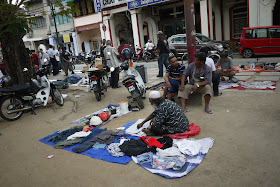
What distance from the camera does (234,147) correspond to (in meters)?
3.60

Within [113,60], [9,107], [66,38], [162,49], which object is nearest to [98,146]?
[9,107]

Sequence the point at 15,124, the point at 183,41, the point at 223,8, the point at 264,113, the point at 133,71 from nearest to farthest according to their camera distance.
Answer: the point at 264,113 < the point at 15,124 < the point at 133,71 < the point at 183,41 < the point at 223,8

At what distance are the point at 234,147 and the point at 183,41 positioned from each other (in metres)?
12.5

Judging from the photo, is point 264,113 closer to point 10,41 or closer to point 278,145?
point 278,145

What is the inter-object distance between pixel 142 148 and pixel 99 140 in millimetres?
949

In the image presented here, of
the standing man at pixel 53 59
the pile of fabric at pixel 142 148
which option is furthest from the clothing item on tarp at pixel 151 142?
the standing man at pixel 53 59

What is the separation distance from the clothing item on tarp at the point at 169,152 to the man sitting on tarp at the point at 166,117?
24.7 inches

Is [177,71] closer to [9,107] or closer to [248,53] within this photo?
[9,107]

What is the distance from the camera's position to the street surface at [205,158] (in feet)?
9.73

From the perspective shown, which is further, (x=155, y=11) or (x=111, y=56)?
(x=155, y=11)

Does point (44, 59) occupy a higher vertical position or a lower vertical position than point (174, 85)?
higher

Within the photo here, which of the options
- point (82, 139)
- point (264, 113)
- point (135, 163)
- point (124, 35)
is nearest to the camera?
point (135, 163)

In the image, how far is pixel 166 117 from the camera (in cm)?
403

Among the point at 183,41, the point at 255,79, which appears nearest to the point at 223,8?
the point at 183,41
